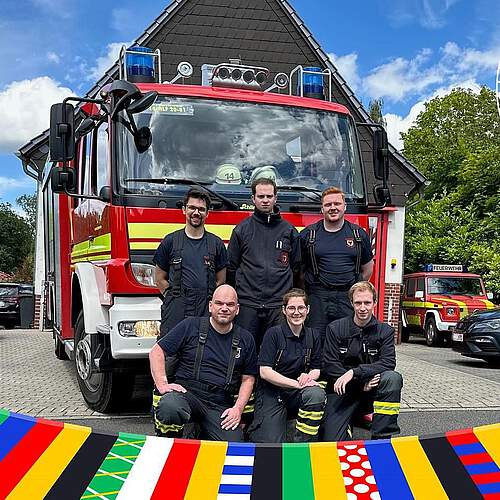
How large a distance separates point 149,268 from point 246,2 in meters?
13.1

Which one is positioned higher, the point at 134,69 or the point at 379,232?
the point at 134,69

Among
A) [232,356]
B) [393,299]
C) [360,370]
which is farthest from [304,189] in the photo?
[393,299]

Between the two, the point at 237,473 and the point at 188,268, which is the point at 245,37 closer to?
the point at 188,268

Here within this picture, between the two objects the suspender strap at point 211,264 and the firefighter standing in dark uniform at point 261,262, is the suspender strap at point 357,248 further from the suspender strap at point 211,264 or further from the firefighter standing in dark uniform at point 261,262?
the suspender strap at point 211,264

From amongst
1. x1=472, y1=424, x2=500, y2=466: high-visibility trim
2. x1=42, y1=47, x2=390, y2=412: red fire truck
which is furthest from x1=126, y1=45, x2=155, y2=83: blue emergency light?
x1=472, y1=424, x2=500, y2=466: high-visibility trim

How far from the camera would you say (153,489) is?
9.82 ft

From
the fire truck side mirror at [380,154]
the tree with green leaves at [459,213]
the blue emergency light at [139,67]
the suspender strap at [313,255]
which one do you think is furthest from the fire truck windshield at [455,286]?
the suspender strap at [313,255]

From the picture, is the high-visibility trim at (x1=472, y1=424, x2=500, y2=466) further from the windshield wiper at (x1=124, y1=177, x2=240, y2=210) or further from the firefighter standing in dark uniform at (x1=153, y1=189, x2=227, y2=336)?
the windshield wiper at (x1=124, y1=177, x2=240, y2=210)

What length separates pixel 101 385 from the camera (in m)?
6.61

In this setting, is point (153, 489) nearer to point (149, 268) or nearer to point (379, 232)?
point (149, 268)

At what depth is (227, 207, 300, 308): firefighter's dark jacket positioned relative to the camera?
16.5 ft

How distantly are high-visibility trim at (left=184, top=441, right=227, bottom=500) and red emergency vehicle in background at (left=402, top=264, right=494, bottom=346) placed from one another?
14.6m

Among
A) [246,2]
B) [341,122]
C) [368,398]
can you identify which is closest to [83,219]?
[341,122]

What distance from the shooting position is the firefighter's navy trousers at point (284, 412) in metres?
4.63
